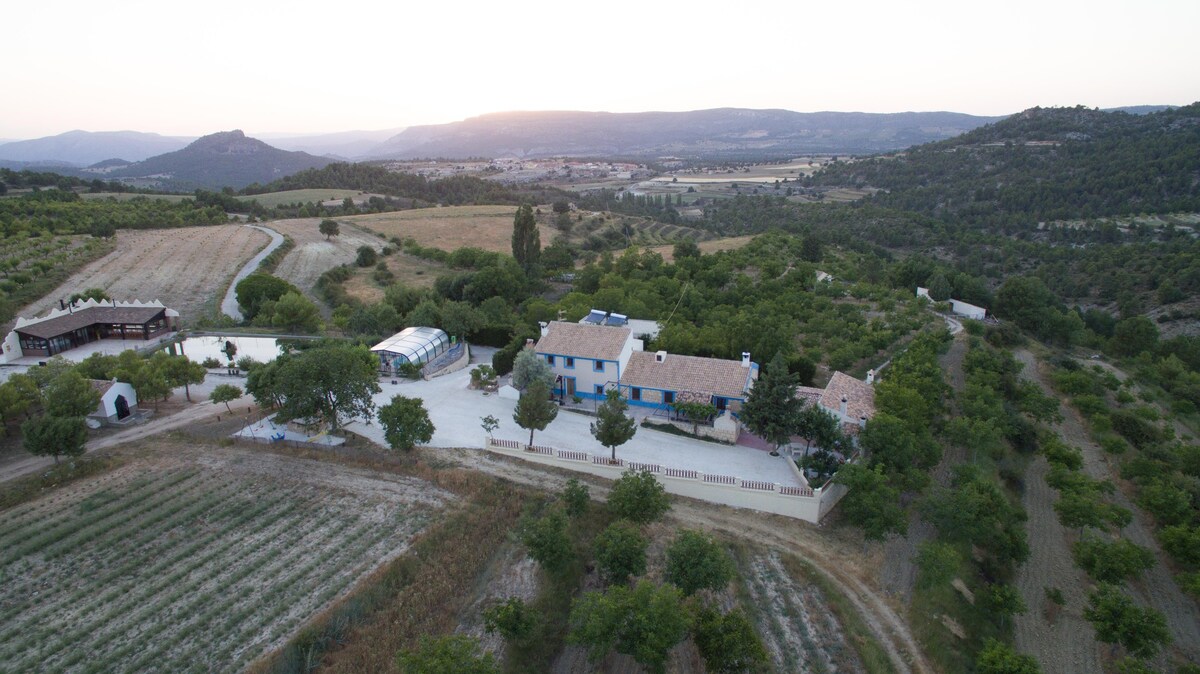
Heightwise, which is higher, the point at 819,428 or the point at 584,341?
the point at 584,341

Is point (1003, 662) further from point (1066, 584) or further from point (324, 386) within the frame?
point (324, 386)

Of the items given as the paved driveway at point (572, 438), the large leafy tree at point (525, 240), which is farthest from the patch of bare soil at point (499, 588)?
the large leafy tree at point (525, 240)

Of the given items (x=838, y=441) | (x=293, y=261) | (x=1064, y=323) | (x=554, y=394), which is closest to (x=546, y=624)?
(x=838, y=441)

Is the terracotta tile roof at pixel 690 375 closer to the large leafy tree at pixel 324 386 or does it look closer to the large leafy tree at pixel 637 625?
the large leafy tree at pixel 324 386

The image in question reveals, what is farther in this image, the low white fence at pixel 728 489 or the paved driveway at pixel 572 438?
the paved driveway at pixel 572 438

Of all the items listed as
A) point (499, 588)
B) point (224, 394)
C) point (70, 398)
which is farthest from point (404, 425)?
point (70, 398)

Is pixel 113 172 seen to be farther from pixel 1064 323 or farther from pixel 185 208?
pixel 1064 323
